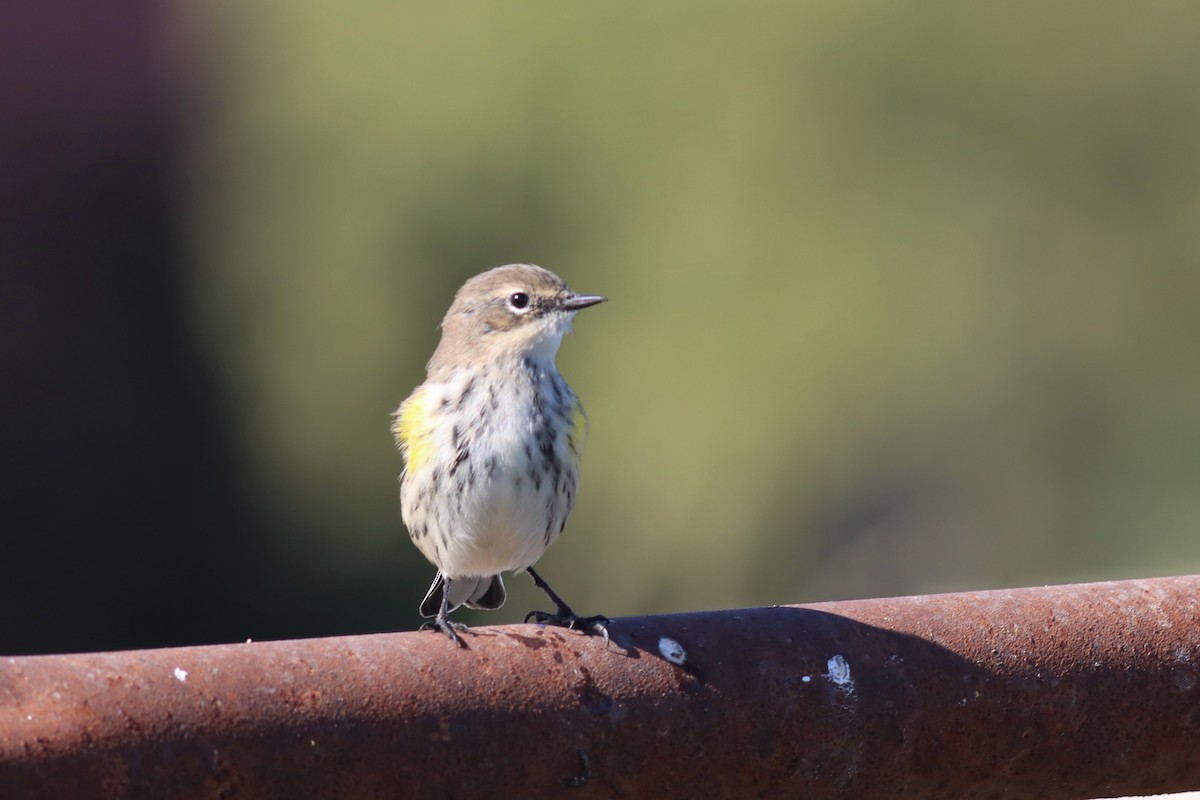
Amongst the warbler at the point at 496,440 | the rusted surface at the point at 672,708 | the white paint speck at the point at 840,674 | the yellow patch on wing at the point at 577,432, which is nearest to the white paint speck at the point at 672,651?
the rusted surface at the point at 672,708

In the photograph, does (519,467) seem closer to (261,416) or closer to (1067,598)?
(1067,598)

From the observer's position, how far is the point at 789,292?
1140cm

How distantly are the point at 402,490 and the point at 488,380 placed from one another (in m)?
0.48

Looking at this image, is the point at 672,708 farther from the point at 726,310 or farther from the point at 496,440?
the point at 726,310

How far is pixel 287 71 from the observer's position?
13781 millimetres

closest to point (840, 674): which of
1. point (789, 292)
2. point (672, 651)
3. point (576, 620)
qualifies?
Result: point (672, 651)

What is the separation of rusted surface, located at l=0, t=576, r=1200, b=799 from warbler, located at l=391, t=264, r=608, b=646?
1384 mm

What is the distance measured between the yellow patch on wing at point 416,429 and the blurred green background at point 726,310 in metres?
6.85

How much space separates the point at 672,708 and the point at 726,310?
30.8 feet

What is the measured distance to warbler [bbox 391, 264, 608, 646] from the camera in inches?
151

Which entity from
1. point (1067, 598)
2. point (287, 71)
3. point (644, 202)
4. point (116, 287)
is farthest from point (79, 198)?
point (1067, 598)

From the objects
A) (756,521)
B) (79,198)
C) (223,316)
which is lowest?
(756,521)

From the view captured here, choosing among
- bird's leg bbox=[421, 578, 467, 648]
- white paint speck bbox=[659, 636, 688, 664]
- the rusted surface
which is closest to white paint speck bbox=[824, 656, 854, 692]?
the rusted surface

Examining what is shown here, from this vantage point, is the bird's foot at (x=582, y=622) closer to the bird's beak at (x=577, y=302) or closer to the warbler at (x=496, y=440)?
the warbler at (x=496, y=440)
